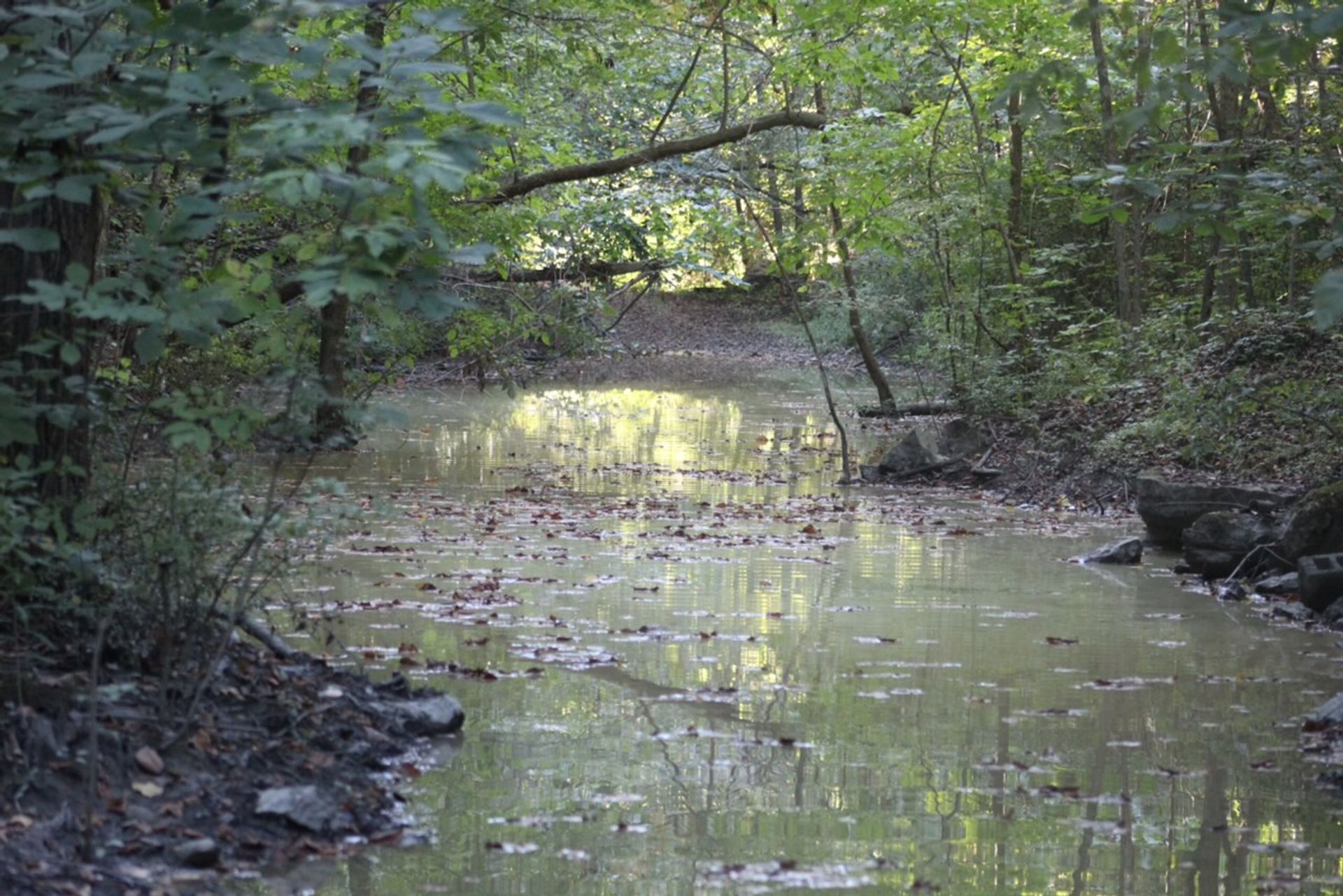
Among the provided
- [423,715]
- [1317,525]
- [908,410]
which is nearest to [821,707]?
[423,715]

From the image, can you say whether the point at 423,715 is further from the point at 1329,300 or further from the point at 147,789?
the point at 1329,300

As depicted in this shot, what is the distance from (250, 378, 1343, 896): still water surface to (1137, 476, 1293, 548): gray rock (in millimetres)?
550

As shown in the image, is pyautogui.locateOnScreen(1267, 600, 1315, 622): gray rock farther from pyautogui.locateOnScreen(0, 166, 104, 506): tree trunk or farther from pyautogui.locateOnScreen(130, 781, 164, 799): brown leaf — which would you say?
pyautogui.locateOnScreen(0, 166, 104, 506): tree trunk

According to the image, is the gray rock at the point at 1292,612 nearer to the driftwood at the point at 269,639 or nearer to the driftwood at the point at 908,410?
the driftwood at the point at 269,639

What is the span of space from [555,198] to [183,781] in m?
13.1

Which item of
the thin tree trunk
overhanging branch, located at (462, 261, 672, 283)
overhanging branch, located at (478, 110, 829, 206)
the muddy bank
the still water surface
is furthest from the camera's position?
the thin tree trunk

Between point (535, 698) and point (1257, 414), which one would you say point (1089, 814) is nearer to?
point (535, 698)

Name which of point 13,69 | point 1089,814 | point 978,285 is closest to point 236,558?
point 13,69

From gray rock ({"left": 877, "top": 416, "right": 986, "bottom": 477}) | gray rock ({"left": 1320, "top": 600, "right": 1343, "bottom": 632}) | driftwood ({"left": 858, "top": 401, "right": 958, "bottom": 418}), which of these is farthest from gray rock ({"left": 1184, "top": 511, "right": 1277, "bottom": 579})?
driftwood ({"left": 858, "top": 401, "right": 958, "bottom": 418})

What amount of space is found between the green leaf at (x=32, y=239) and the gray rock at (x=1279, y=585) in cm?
815

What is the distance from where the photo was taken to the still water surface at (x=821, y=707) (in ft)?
14.9

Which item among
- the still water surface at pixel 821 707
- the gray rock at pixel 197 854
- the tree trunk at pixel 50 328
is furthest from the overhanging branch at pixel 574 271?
the gray rock at pixel 197 854

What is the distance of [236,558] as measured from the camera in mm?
4797

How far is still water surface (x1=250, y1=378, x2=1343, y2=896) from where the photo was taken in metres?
4.55
